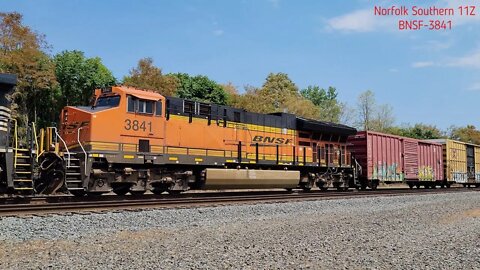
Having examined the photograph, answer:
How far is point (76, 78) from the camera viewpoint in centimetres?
2820

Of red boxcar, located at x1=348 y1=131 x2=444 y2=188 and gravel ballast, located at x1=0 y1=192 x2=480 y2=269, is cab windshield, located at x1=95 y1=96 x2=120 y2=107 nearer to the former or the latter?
gravel ballast, located at x1=0 y1=192 x2=480 y2=269

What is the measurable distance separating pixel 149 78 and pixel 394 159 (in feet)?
52.5

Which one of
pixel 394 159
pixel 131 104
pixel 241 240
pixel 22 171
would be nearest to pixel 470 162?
pixel 394 159

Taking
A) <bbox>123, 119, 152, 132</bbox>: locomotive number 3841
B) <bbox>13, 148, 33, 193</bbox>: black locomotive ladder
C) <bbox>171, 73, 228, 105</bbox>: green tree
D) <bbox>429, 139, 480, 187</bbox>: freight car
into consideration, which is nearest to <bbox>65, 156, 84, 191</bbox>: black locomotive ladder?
<bbox>13, 148, 33, 193</bbox>: black locomotive ladder

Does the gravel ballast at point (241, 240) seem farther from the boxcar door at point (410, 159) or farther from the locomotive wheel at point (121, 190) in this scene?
the boxcar door at point (410, 159)

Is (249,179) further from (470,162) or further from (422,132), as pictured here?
(422,132)

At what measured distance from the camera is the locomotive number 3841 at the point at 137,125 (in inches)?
527

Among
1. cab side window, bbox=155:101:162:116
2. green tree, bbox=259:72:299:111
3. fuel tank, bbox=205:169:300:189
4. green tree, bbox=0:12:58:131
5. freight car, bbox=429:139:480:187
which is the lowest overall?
fuel tank, bbox=205:169:300:189

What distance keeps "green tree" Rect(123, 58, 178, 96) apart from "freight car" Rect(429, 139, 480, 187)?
1822 cm

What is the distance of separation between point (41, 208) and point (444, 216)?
935cm

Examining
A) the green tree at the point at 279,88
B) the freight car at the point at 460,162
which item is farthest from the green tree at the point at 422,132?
the freight car at the point at 460,162

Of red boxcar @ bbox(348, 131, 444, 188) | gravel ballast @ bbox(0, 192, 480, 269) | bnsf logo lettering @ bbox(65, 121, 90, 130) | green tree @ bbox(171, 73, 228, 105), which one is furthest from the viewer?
green tree @ bbox(171, 73, 228, 105)

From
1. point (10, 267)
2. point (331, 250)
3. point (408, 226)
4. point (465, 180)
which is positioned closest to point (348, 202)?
point (408, 226)

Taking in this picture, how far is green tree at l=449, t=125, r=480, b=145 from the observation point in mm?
76025
